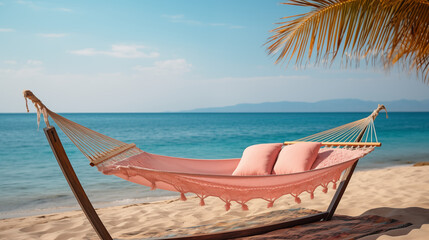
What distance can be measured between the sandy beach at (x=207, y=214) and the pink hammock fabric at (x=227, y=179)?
19.2 inches

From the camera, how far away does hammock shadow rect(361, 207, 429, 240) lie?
84.2 inches

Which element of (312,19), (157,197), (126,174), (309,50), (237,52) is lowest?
(157,197)

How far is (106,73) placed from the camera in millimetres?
26609

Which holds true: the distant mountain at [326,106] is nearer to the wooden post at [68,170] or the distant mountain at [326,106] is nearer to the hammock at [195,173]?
the hammock at [195,173]

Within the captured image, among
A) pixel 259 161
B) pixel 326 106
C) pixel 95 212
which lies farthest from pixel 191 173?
pixel 326 106

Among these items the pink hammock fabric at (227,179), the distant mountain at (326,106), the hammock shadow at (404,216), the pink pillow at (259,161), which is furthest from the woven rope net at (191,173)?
the distant mountain at (326,106)

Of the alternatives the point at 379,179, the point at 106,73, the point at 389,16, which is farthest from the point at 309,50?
the point at 106,73

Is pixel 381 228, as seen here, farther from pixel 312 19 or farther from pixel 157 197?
pixel 157 197

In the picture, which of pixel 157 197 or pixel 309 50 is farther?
pixel 157 197

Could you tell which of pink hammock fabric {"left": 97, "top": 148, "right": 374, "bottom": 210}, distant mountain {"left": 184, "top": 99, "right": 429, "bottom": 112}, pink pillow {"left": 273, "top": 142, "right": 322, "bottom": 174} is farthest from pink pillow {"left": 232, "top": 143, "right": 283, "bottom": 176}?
distant mountain {"left": 184, "top": 99, "right": 429, "bottom": 112}

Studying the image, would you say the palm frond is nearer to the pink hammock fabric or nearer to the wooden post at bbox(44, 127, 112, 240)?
the pink hammock fabric

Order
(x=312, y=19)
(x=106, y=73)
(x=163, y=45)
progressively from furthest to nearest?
(x=106, y=73)
(x=163, y=45)
(x=312, y=19)

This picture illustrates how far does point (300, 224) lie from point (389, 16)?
1.50 metres

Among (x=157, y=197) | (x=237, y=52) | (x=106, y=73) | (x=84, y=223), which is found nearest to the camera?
(x=84, y=223)
